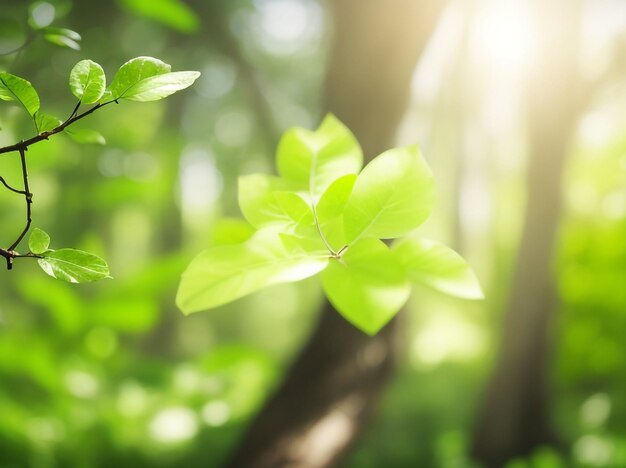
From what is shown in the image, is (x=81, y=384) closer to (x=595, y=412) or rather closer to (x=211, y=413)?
(x=211, y=413)

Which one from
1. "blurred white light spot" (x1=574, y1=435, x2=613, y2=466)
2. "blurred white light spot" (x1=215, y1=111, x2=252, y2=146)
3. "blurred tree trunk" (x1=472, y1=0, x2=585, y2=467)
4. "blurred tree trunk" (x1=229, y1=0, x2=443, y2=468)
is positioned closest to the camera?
"blurred tree trunk" (x1=229, y1=0, x2=443, y2=468)

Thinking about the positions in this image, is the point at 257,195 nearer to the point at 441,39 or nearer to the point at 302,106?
the point at 441,39

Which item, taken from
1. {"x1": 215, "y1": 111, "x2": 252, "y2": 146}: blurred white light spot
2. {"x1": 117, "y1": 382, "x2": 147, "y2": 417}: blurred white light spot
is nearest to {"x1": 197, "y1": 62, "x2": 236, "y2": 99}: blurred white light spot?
{"x1": 215, "y1": 111, "x2": 252, "y2": 146}: blurred white light spot

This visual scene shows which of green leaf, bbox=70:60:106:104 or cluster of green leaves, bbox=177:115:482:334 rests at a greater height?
green leaf, bbox=70:60:106:104

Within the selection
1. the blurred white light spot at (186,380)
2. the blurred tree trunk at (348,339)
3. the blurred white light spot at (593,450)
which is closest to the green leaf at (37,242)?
the blurred white light spot at (186,380)

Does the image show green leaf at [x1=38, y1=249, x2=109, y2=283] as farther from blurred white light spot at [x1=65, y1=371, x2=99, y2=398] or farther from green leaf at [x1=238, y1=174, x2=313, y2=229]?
blurred white light spot at [x1=65, y1=371, x2=99, y2=398]

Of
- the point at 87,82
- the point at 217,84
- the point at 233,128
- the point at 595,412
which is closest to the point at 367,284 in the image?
the point at 87,82
